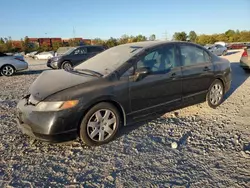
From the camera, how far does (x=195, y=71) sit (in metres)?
4.71

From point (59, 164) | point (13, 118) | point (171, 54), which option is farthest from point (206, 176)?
point (13, 118)

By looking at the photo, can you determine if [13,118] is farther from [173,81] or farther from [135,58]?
[173,81]

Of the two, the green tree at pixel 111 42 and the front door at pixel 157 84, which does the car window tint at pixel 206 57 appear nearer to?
the front door at pixel 157 84

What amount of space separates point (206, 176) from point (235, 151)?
843 millimetres

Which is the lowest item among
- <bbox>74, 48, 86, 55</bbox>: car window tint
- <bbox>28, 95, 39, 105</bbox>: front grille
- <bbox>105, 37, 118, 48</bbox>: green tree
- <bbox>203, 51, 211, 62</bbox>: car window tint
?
<bbox>28, 95, 39, 105</bbox>: front grille

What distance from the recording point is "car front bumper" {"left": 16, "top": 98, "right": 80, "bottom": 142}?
3.17m

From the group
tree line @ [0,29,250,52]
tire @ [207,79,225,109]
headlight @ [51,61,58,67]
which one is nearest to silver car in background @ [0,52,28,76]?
headlight @ [51,61,58,67]

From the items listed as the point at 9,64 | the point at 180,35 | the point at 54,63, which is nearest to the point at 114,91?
the point at 9,64

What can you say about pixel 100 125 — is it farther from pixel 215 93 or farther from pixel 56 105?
pixel 215 93

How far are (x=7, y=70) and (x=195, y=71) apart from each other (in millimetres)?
10174

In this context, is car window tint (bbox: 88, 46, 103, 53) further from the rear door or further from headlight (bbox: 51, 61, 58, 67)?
the rear door

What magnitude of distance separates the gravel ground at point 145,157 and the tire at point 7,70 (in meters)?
8.12

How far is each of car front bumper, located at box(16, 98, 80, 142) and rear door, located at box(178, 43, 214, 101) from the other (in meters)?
2.34

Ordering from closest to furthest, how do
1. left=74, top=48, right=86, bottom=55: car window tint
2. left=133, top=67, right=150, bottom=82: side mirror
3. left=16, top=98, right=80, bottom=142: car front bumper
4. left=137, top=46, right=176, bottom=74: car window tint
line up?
left=16, top=98, right=80, bottom=142: car front bumper
left=133, top=67, right=150, bottom=82: side mirror
left=137, top=46, right=176, bottom=74: car window tint
left=74, top=48, right=86, bottom=55: car window tint
